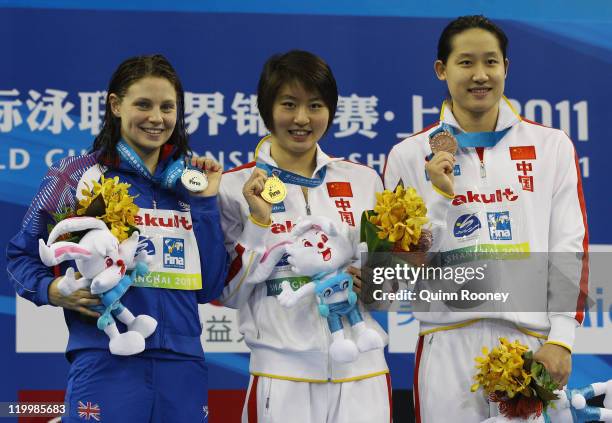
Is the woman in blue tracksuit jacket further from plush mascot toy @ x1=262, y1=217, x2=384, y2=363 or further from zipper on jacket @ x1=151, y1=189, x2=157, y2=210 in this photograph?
plush mascot toy @ x1=262, y1=217, x2=384, y2=363

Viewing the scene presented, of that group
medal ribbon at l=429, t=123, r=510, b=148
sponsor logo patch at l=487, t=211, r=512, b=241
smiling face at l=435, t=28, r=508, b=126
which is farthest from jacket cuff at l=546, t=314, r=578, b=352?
smiling face at l=435, t=28, r=508, b=126

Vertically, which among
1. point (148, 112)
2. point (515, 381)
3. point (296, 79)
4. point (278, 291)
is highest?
point (296, 79)

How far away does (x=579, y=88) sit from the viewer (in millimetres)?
4699

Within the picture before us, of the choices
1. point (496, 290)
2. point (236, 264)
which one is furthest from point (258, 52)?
point (496, 290)

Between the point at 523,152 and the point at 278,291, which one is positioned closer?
the point at 278,291

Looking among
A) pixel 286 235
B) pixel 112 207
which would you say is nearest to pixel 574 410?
pixel 286 235

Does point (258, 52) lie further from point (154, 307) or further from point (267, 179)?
point (154, 307)

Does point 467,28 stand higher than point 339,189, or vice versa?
point 467,28

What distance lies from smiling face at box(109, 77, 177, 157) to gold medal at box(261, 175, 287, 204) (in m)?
0.37

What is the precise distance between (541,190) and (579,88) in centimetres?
148

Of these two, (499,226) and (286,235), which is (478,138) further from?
(286,235)

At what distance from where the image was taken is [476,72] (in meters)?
3.44

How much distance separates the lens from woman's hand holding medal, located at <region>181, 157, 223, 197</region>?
3213 mm

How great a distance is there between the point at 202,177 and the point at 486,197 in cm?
95
